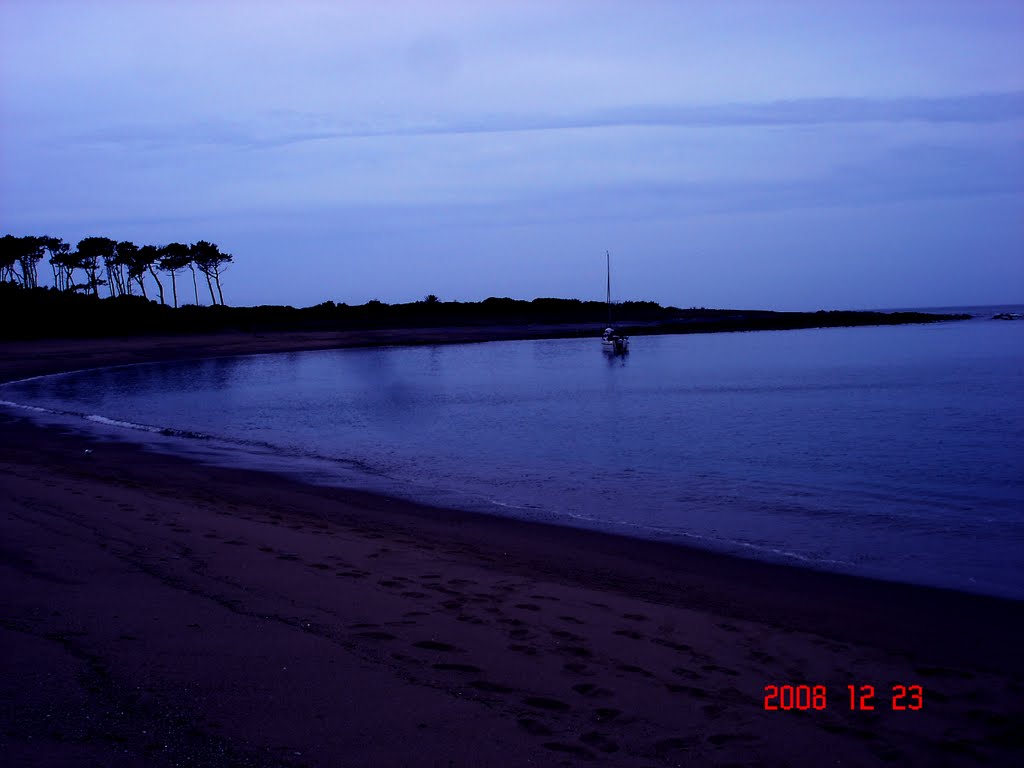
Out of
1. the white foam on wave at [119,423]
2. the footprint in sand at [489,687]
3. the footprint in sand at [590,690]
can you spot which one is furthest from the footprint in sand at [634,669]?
the white foam on wave at [119,423]

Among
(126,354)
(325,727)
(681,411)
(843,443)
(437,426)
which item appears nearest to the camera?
(325,727)

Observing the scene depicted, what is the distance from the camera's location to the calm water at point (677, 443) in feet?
37.7

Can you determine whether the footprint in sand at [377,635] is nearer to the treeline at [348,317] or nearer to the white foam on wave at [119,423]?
the white foam on wave at [119,423]

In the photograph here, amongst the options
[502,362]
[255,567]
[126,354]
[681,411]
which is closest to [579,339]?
[502,362]

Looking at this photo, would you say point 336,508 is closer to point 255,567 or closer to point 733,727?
point 255,567

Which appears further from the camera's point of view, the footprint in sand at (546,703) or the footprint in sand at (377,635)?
the footprint in sand at (377,635)

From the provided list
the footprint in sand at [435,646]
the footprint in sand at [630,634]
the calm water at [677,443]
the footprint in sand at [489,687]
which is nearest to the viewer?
the footprint in sand at [489,687]

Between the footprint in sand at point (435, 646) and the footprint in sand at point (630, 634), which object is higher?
the footprint in sand at point (435, 646)

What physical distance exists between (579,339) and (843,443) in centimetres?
6861

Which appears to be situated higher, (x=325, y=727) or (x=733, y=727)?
(x=325, y=727)

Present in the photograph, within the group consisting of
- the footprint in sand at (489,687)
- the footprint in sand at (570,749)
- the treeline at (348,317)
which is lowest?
the footprint in sand at (570,749)

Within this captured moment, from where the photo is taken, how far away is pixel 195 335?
7550 centimetres

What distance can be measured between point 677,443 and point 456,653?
15559mm
